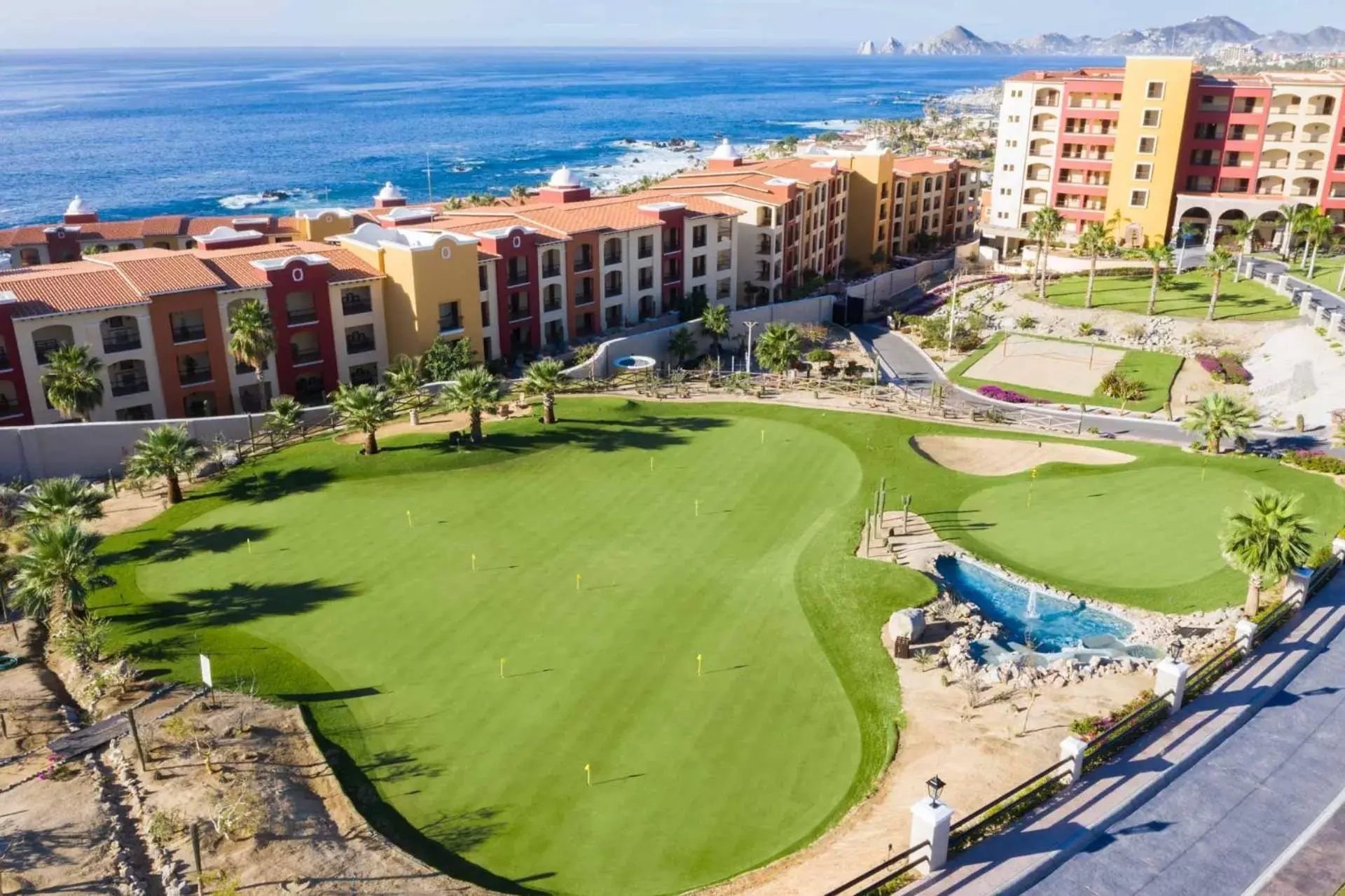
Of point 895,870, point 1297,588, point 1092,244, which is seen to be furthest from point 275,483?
point 1092,244

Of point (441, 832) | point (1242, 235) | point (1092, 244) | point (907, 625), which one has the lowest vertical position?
point (441, 832)

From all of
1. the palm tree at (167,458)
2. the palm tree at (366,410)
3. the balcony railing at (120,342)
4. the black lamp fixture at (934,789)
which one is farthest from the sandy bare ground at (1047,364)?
the balcony railing at (120,342)

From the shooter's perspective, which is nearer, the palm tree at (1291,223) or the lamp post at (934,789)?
the lamp post at (934,789)

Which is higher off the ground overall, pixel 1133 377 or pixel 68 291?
pixel 68 291

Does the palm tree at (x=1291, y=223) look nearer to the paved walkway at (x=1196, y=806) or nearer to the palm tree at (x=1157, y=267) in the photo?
the palm tree at (x=1157, y=267)

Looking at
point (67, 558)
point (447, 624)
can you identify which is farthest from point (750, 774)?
Result: point (67, 558)

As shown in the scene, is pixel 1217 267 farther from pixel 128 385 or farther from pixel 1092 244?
pixel 128 385

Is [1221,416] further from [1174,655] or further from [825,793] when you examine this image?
[825,793]
